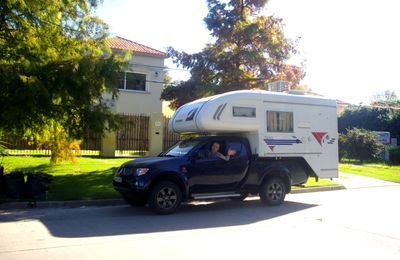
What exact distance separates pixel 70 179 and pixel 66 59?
4.39 m

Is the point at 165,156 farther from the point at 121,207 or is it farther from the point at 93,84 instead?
A: the point at 93,84

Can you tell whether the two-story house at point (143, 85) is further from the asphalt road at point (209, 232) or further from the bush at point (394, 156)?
the asphalt road at point (209, 232)

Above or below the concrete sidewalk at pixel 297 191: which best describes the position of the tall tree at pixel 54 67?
above

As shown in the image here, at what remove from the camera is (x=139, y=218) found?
9.75 metres

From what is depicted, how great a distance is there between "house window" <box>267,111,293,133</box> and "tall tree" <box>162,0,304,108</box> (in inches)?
268

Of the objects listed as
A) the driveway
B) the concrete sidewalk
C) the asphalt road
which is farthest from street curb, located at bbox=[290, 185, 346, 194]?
the asphalt road

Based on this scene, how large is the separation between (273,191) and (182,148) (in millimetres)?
2783

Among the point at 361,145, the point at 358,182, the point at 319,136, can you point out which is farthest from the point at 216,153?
the point at 361,145

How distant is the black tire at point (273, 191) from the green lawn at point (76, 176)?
3.93 metres

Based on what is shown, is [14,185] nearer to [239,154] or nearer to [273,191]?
[239,154]

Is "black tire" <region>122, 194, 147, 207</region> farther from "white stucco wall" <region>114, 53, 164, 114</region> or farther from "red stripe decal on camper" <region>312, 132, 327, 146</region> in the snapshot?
"white stucco wall" <region>114, 53, 164, 114</region>

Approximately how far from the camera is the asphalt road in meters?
6.75

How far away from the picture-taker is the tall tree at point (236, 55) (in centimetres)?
1923

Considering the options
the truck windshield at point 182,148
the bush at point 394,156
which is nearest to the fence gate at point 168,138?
the truck windshield at point 182,148
